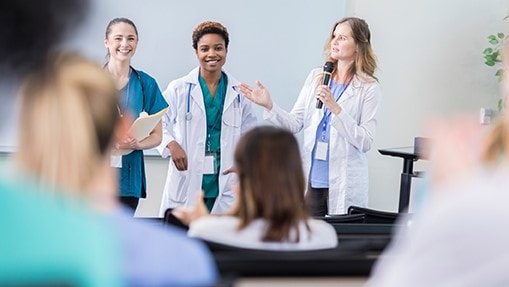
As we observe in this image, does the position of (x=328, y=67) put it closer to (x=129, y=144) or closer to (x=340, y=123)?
(x=340, y=123)

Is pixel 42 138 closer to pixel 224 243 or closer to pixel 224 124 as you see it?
pixel 224 243

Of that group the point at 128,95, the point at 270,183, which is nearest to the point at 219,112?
the point at 128,95

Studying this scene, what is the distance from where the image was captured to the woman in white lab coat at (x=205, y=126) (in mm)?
4676

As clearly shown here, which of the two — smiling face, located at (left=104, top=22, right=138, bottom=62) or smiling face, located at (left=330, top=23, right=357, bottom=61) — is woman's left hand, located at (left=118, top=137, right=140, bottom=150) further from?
smiling face, located at (left=330, top=23, right=357, bottom=61)

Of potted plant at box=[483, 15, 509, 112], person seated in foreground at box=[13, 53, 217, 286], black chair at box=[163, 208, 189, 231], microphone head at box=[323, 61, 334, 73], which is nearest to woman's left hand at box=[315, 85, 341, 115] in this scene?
microphone head at box=[323, 61, 334, 73]

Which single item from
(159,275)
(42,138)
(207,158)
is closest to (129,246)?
(159,275)

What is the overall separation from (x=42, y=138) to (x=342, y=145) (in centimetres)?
362

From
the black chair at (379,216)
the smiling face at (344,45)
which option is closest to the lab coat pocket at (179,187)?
the smiling face at (344,45)

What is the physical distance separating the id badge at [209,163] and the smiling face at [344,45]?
86 centimetres

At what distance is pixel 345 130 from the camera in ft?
15.3

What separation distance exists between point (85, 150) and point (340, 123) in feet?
11.3

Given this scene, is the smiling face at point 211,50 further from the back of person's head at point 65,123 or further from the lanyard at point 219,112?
the back of person's head at point 65,123

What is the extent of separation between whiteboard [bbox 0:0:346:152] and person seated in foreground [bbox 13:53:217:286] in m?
4.51

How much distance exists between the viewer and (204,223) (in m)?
1.99
